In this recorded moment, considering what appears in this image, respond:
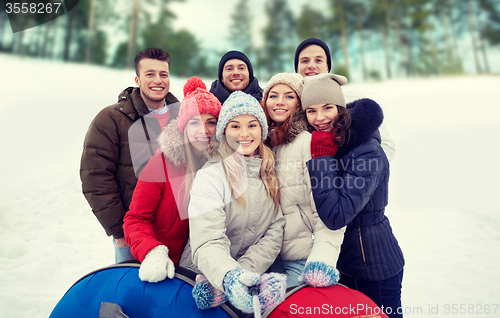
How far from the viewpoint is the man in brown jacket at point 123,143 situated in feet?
6.44

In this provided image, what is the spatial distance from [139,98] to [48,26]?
15.1 meters

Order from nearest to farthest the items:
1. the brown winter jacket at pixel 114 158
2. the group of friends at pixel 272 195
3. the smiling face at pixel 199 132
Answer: the group of friends at pixel 272 195, the smiling face at pixel 199 132, the brown winter jacket at pixel 114 158

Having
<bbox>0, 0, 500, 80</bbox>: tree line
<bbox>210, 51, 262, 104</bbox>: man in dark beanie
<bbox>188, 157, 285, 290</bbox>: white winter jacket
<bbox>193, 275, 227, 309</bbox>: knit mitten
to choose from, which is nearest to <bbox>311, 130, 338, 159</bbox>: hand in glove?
<bbox>188, 157, 285, 290</bbox>: white winter jacket

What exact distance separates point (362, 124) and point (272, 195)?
575 mm

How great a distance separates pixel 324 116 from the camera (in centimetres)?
162

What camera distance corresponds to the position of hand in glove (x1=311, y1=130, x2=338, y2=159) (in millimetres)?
1443

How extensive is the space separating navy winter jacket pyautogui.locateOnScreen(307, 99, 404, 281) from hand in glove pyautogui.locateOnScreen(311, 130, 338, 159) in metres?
0.05

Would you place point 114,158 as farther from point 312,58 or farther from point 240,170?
point 312,58

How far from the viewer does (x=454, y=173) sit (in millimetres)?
6859

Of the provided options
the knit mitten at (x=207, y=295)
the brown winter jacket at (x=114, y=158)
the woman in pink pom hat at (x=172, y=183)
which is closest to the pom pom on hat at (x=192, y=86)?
the woman in pink pom hat at (x=172, y=183)

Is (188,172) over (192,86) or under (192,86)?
under

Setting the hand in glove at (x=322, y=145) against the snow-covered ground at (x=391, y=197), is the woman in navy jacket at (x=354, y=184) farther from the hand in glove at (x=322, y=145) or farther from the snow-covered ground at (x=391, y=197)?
the snow-covered ground at (x=391, y=197)

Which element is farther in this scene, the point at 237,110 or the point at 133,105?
the point at 133,105

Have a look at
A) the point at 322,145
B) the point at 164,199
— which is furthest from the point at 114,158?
the point at 322,145
